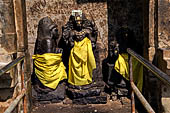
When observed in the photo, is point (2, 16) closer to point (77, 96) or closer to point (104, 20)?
point (77, 96)

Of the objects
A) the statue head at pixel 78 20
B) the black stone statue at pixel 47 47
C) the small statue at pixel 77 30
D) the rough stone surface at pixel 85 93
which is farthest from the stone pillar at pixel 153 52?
the black stone statue at pixel 47 47

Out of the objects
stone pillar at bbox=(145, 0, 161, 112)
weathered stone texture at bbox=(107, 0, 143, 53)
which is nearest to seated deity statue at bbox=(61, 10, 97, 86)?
weathered stone texture at bbox=(107, 0, 143, 53)

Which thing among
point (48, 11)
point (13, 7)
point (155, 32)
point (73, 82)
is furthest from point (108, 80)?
point (13, 7)

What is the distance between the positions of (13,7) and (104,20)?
2.49m

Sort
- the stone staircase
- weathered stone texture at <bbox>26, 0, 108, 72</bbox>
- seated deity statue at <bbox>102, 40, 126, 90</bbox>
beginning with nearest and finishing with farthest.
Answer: the stone staircase
seated deity statue at <bbox>102, 40, 126, 90</bbox>
weathered stone texture at <bbox>26, 0, 108, 72</bbox>

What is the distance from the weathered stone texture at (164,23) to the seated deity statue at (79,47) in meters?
1.59

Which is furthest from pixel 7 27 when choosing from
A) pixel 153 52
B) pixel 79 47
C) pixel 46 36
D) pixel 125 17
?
pixel 125 17

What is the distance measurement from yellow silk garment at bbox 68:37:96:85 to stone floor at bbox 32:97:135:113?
522 mm

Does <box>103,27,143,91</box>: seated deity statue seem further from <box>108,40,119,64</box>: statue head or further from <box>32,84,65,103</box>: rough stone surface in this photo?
<box>32,84,65,103</box>: rough stone surface

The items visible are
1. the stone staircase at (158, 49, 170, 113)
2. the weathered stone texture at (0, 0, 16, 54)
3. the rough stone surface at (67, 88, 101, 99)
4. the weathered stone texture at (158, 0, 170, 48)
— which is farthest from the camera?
the rough stone surface at (67, 88, 101, 99)

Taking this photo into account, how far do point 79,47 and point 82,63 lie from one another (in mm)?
356

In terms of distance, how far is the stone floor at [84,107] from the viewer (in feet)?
15.5

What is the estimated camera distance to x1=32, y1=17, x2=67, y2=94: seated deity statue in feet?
16.7

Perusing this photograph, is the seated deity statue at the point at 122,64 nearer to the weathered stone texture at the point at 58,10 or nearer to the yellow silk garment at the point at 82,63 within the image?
the yellow silk garment at the point at 82,63
